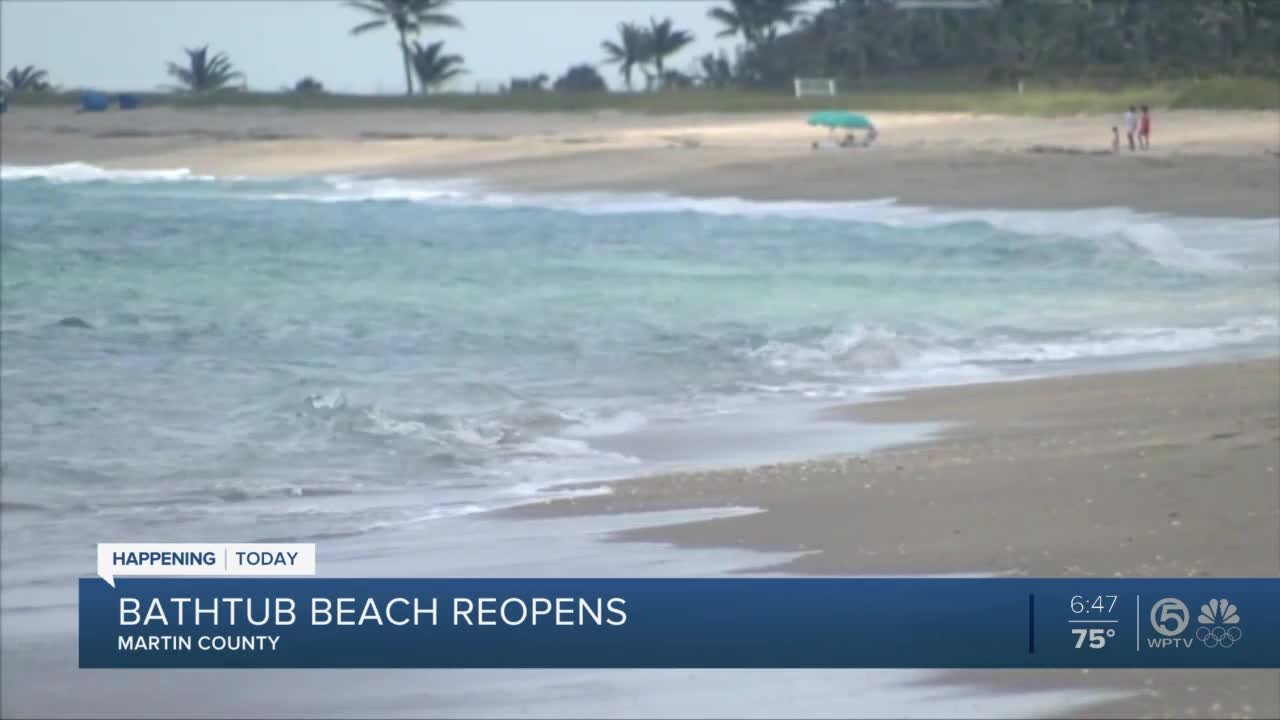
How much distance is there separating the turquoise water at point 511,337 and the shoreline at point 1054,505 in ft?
4.17

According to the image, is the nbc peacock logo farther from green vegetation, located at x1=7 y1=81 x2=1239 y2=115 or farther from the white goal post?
the white goal post

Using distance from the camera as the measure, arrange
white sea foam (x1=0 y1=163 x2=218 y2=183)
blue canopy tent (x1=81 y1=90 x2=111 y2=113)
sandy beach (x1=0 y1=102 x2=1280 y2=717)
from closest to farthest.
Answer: sandy beach (x1=0 y1=102 x2=1280 y2=717) < white sea foam (x1=0 y1=163 x2=218 y2=183) < blue canopy tent (x1=81 y1=90 x2=111 y2=113)

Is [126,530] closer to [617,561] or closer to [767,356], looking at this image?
[617,561]

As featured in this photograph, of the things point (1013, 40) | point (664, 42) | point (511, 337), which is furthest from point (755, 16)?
point (511, 337)

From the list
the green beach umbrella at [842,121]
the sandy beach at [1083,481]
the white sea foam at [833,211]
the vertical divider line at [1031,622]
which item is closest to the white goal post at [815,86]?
the green beach umbrella at [842,121]

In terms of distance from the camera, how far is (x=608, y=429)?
10336 millimetres

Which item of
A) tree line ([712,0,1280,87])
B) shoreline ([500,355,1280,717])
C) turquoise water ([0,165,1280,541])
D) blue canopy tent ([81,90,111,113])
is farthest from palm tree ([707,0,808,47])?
shoreline ([500,355,1280,717])

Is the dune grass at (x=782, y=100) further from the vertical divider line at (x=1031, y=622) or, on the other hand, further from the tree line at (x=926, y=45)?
the vertical divider line at (x=1031, y=622)

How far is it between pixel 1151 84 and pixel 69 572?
22.3 metres

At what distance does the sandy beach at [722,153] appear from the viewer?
21531 mm

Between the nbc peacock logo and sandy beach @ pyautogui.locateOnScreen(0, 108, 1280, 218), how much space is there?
488 inches

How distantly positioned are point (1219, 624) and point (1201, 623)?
0.12ft

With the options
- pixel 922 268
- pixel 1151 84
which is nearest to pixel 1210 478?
pixel 922 268

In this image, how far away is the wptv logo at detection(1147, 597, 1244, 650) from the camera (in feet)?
12.6
